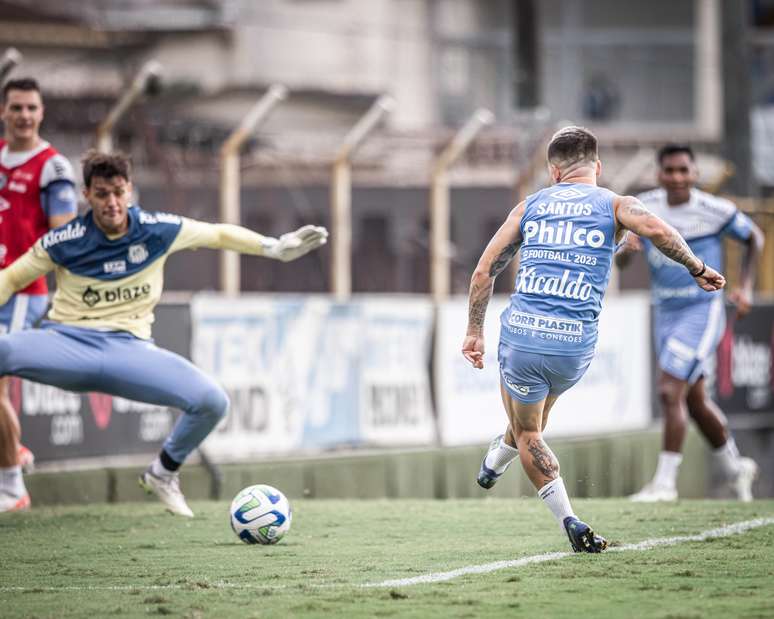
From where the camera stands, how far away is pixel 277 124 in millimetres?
31516

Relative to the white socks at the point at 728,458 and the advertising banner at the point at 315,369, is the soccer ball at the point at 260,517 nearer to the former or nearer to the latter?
the advertising banner at the point at 315,369

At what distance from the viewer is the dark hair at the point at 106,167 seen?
1018cm

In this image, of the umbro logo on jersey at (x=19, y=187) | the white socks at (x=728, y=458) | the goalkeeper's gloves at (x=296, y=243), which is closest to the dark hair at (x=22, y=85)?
the umbro logo on jersey at (x=19, y=187)

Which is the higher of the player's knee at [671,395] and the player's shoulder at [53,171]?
the player's shoulder at [53,171]

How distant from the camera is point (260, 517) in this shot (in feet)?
31.4

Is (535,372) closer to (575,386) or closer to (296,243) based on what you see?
(296,243)

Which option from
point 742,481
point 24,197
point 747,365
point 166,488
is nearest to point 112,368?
point 166,488

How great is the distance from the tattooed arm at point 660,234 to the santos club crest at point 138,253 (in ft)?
9.88

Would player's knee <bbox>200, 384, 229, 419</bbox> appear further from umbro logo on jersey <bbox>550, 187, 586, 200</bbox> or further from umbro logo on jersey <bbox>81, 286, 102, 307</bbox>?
umbro logo on jersey <bbox>550, 187, 586, 200</bbox>

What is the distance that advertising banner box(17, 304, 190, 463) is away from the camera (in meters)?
13.2

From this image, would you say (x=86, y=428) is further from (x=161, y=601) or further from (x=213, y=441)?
(x=161, y=601)

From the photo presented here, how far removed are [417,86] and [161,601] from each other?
26473 mm

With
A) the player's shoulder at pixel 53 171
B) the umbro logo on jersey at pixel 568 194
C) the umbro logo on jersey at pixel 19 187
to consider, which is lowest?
the umbro logo on jersey at pixel 19 187

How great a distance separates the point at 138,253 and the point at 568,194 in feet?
9.30
